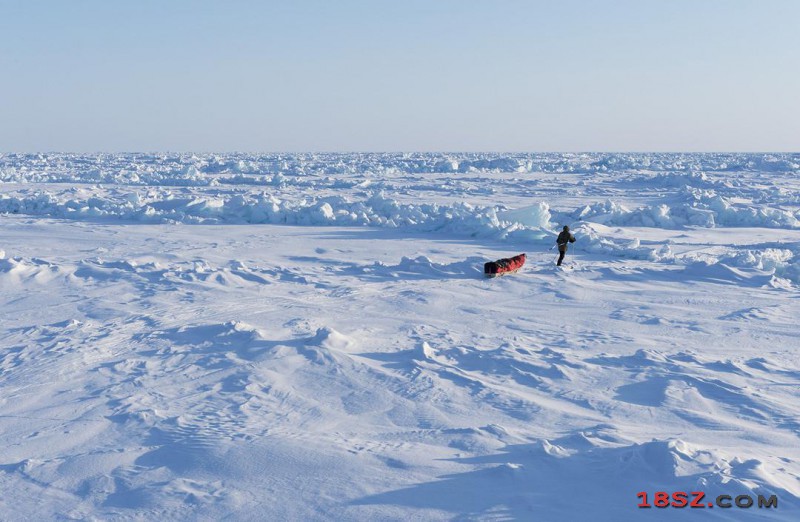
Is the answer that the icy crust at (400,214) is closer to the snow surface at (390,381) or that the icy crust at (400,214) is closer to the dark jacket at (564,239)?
the snow surface at (390,381)

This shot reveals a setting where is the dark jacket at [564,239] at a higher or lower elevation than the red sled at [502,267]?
higher

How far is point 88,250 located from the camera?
12039 mm

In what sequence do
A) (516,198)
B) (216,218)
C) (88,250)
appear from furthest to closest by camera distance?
(516,198) → (216,218) → (88,250)

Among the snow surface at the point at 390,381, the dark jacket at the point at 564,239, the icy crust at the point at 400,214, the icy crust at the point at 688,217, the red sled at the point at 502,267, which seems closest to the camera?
the snow surface at the point at 390,381

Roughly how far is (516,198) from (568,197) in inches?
77.3

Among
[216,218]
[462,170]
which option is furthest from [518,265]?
[462,170]

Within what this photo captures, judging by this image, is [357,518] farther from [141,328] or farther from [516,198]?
[516,198]

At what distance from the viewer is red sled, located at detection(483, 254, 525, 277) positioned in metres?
9.44

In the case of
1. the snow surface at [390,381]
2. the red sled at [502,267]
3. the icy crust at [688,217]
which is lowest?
the snow surface at [390,381]

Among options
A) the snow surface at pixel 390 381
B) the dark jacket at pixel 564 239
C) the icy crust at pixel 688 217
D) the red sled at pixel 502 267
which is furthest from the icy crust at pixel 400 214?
the red sled at pixel 502 267

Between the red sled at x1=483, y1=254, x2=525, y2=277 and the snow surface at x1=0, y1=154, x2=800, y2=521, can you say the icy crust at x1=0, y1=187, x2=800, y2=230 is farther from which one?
the red sled at x1=483, y1=254, x2=525, y2=277

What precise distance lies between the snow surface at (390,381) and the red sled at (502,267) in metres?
0.28

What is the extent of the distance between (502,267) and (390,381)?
444cm

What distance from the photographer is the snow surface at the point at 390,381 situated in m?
3.66
